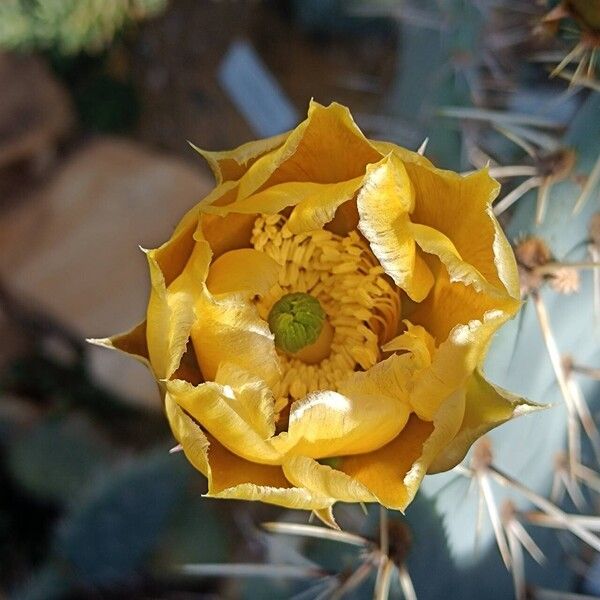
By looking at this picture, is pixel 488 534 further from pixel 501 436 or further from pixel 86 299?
pixel 86 299

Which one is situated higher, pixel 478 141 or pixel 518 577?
pixel 478 141

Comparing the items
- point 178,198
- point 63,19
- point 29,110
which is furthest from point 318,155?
point 29,110

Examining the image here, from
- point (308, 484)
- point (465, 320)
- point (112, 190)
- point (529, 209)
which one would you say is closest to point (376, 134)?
point (112, 190)

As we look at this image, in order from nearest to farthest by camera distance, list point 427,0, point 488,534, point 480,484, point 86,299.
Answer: point 480,484 < point 488,534 < point 427,0 < point 86,299

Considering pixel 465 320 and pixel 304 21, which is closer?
pixel 465 320

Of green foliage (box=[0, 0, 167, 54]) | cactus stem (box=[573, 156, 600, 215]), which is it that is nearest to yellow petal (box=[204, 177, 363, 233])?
cactus stem (box=[573, 156, 600, 215])

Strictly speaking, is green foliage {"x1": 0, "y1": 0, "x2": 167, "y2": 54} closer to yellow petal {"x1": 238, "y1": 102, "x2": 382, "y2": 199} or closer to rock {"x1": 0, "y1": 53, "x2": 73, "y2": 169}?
rock {"x1": 0, "y1": 53, "x2": 73, "y2": 169}
